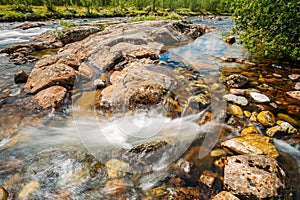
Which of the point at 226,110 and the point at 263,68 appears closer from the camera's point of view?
the point at 226,110

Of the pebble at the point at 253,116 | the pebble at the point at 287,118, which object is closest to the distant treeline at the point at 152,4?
the pebble at the point at 253,116

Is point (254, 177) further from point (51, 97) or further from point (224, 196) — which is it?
point (51, 97)

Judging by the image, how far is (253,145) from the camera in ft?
12.0

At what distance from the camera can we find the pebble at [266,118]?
175 inches

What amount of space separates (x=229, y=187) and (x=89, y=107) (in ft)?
13.6

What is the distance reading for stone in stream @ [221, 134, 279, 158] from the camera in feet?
11.6

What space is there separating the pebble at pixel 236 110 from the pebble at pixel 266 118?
42 centimetres

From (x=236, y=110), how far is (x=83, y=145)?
4.13 metres

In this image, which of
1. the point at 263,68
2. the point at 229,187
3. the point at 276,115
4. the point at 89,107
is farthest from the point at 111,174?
the point at 263,68

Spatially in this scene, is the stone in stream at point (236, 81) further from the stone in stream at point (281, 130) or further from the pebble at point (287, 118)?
the stone in stream at point (281, 130)

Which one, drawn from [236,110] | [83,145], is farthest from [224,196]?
[83,145]

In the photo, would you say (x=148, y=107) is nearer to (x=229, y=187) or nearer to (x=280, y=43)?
(x=229, y=187)

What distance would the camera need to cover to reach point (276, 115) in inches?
190

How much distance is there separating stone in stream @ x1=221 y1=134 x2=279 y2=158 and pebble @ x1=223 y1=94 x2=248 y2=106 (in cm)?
154
